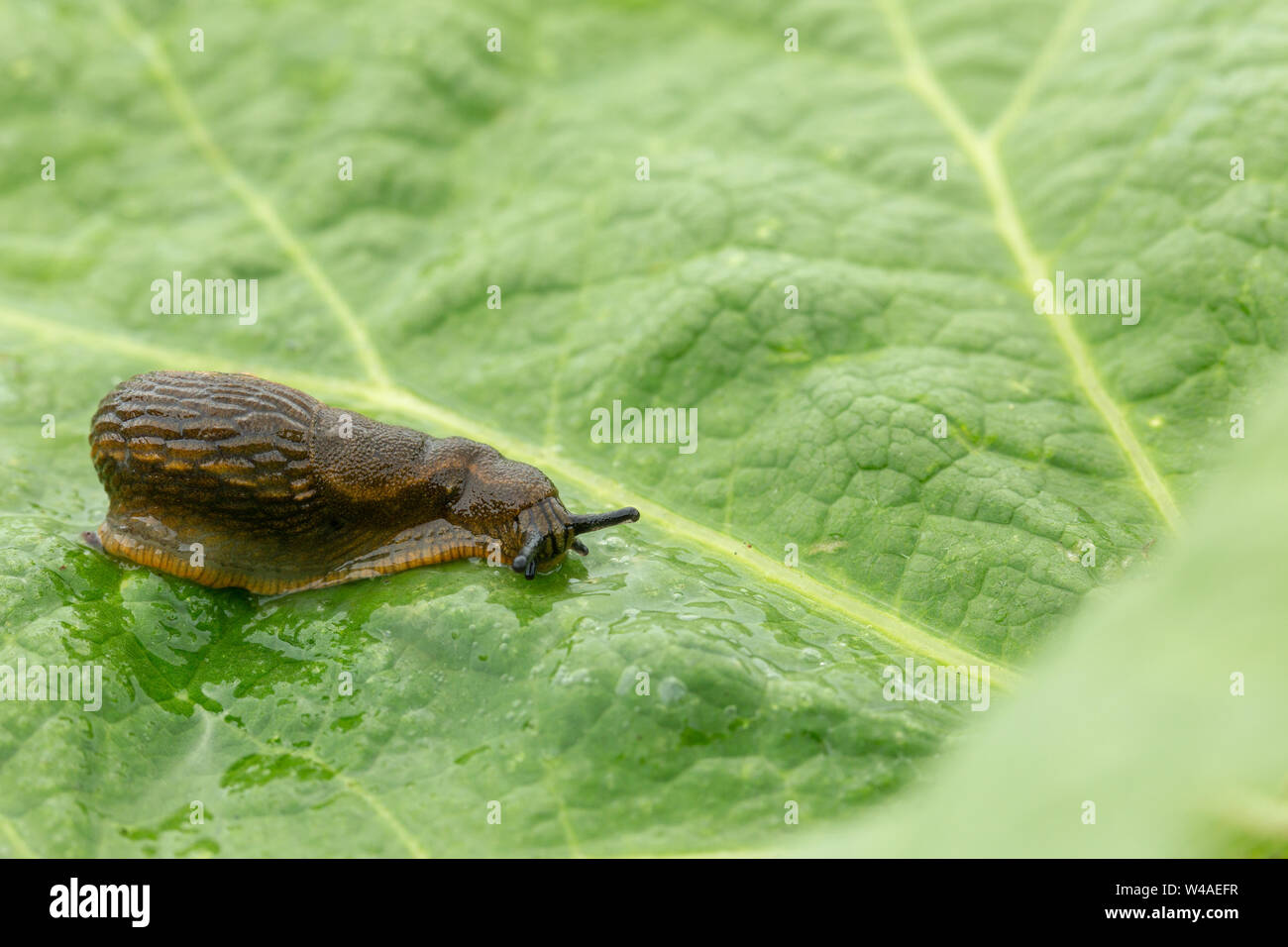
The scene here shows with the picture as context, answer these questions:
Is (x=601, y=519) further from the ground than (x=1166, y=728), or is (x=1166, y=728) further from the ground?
(x=601, y=519)

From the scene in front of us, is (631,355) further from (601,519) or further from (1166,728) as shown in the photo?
(1166,728)

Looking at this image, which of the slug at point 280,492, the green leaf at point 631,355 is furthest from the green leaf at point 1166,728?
the slug at point 280,492

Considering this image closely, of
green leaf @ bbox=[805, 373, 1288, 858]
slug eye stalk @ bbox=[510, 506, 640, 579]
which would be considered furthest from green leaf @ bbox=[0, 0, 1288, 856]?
green leaf @ bbox=[805, 373, 1288, 858]

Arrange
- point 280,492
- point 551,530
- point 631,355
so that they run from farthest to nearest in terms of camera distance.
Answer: point 631,355 < point 280,492 < point 551,530

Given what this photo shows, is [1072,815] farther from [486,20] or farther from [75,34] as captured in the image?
[75,34]

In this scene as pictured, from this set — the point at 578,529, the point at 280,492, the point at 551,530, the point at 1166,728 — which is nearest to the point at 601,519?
the point at 578,529

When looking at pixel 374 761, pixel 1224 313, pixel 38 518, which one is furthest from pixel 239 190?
pixel 1224 313

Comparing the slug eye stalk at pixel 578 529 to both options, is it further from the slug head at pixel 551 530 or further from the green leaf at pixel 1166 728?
the green leaf at pixel 1166 728
